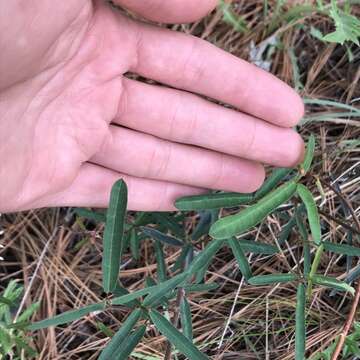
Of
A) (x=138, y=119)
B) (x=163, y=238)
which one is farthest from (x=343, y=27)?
(x=163, y=238)

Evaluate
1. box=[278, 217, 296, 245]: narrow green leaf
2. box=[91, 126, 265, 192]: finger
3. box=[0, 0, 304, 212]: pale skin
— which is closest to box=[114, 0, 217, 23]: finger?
box=[0, 0, 304, 212]: pale skin

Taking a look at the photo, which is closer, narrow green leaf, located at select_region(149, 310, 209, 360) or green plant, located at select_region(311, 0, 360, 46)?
narrow green leaf, located at select_region(149, 310, 209, 360)

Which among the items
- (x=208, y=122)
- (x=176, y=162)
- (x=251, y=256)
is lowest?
(x=251, y=256)

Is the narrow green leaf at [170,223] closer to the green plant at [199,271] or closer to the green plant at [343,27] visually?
the green plant at [199,271]

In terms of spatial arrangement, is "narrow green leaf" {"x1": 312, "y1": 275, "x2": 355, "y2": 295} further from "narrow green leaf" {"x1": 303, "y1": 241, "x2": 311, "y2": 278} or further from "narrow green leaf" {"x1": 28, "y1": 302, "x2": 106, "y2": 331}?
"narrow green leaf" {"x1": 28, "y1": 302, "x2": 106, "y2": 331}

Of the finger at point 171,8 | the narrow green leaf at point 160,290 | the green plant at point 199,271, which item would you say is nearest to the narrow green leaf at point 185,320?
the green plant at point 199,271

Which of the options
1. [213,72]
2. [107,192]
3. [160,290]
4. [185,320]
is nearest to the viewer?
[160,290]

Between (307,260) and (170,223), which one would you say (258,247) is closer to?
(307,260)
